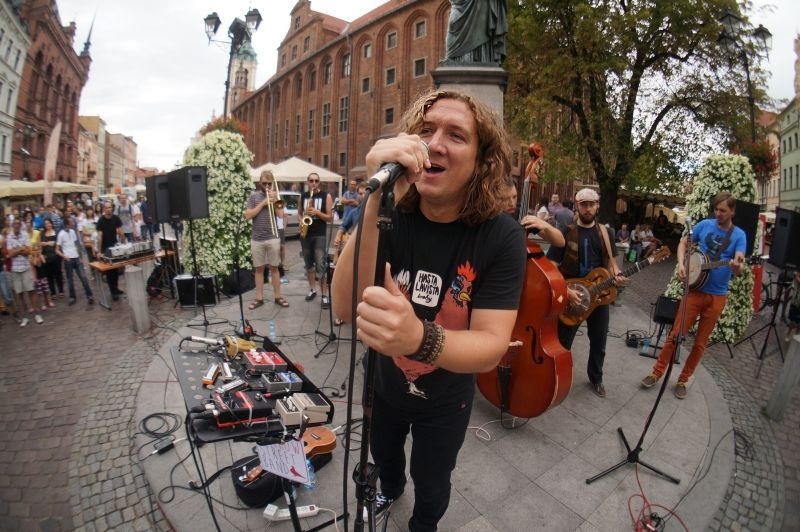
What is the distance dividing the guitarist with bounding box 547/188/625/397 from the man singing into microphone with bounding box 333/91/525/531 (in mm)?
2863

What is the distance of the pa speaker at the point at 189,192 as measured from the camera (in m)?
5.91

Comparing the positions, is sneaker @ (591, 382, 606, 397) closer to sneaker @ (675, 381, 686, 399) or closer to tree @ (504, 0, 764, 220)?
sneaker @ (675, 381, 686, 399)

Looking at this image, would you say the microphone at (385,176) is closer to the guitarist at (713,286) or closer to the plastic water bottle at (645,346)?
the guitarist at (713,286)

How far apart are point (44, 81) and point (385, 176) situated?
4.84 m

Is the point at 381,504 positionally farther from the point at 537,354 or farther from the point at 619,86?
the point at 619,86

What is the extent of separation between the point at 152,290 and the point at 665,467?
848 cm

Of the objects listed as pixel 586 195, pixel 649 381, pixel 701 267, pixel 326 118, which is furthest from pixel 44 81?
pixel 326 118

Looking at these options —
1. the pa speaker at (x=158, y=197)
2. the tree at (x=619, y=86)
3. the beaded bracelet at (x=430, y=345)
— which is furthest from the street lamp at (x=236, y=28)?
the beaded bracelet at (x=430, y=345)

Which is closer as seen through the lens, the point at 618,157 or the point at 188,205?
the point at 188,205

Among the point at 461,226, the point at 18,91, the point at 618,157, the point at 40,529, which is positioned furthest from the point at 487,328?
the point at 618,157

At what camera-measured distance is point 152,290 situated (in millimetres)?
7777

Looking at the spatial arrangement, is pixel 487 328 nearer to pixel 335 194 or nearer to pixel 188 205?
pixel 188 205

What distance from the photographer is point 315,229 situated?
6766 millimetres

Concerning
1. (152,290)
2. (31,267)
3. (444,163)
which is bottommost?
(152,290)
